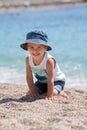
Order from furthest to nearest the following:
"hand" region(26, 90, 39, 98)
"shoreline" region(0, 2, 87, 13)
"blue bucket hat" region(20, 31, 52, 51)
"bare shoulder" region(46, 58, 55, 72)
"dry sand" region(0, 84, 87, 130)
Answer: "shoreline" region(0, 2, 87, 13) < "hand" region(26, 90, 39, 98) < "bare shoulder" region(46, 58, 55, 72) < "blue bucket hat" region(20, 31, 52, 51) < "dry sand" region(0, 84, 87, 130)

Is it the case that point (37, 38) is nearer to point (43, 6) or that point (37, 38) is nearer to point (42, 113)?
point (42, 113)

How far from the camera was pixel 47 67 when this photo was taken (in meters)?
4.75

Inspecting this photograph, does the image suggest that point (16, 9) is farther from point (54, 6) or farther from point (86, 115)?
point (86, 115)

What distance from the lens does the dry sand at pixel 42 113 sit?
373 centimetres

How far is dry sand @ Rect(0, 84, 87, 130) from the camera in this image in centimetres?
373

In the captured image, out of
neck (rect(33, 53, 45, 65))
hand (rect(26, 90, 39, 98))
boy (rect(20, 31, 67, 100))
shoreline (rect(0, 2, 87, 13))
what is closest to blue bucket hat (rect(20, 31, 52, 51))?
boy (rect(20, 31, 67, 100))

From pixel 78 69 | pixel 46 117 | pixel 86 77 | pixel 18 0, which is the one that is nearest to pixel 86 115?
pixel 46 117

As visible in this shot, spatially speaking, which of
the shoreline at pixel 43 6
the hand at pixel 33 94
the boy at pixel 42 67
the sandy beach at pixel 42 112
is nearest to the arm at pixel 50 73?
the boy at pixel 42 67

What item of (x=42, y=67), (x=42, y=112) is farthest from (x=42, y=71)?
(x=42, y=112)

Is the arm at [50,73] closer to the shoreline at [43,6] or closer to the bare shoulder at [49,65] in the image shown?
the bare shoulder at [49,65]

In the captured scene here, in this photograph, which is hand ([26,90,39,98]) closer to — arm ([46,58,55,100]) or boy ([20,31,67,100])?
boy ([20,31,67,100])

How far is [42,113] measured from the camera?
→ 4.15 meters

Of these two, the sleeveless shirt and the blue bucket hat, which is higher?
the blue bucket hat

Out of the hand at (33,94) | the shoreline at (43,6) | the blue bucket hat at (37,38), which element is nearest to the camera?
the blue bucket hat at (37,38)
